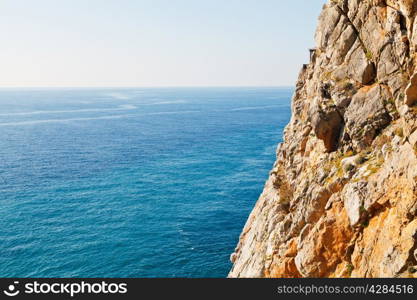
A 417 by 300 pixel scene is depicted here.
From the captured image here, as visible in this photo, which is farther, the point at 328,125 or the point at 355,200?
the point at 328,125

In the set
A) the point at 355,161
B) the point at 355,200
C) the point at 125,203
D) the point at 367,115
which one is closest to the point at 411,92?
the point at 367,115

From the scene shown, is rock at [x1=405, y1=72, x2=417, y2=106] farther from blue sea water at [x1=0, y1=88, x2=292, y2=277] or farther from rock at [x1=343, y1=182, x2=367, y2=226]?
blue sea water at [x1=0, y1=88, x2=292, y2=277]

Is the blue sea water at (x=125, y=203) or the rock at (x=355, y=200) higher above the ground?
the rock at (x=355, y=200)

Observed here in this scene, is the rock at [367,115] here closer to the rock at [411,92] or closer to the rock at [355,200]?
the rock at [411,92]

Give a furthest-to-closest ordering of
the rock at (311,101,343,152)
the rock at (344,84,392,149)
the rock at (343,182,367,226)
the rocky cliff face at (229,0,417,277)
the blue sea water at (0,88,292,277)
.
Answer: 1. the blue sea water at (0,88,292,277)
2. the rock at (311,101,343,152)
3. the rock at (344,84,392,149)
4. the rock at (343,182,367,226)
5. the rocky cliff face at (229,0,417,277)

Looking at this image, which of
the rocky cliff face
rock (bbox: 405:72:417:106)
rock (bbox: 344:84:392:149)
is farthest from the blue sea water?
rock (bbox: 405:72:417:106)

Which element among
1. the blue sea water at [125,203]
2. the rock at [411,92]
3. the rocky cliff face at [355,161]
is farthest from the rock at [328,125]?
the blue sea water at [125,203]

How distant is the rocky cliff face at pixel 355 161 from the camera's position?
80.2 ft

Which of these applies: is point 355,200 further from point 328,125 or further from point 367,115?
point 328,125

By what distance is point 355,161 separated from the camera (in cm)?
3009

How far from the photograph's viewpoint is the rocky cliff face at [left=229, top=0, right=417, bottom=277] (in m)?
24.5

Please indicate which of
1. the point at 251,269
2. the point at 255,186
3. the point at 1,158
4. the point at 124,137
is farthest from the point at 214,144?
the point at 251,269

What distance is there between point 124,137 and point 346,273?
13798cm

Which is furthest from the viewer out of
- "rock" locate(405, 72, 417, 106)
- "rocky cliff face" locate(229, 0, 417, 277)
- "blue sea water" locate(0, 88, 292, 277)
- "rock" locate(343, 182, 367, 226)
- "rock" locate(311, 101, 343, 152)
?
"blue sea water" locate(0, 88, 292, 277)
